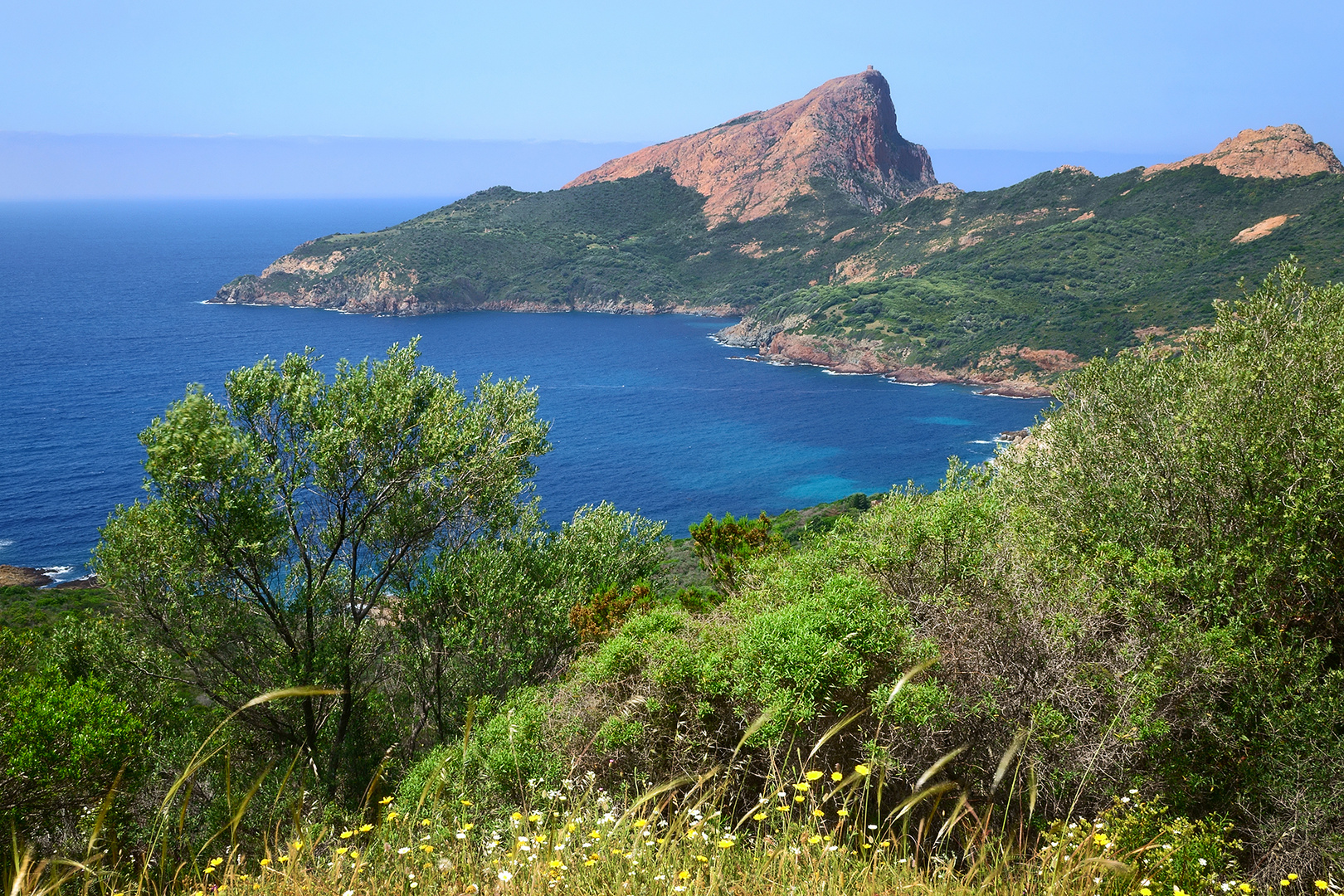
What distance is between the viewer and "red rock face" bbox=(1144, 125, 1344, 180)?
157750 mm

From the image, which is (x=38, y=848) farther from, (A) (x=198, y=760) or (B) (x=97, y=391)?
(B) (x=97, y=391)

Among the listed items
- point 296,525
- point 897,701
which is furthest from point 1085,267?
point 897,701

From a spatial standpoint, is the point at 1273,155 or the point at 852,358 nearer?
the point at 852,358

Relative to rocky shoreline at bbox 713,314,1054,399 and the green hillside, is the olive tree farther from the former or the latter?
the green hillside

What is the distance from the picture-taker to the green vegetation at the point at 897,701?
5602mm

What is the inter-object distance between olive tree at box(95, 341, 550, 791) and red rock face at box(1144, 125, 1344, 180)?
190 meters

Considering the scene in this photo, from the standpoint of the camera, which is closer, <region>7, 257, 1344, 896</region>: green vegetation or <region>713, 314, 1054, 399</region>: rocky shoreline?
<region>7, 257, 1344, 896</region>: green vegetation

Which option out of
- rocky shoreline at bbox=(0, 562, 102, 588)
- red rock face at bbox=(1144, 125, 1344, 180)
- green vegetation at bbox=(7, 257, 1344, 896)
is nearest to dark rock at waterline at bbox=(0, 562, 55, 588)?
rocky shoreline at bbox=(0, 562, 102, 588)

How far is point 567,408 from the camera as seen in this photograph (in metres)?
121

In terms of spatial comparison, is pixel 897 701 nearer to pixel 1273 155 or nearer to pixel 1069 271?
pixel 1069 271

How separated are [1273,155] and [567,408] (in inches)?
5840

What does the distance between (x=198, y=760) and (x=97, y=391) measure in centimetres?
13331

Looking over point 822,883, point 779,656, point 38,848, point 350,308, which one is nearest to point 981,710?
point 779,656

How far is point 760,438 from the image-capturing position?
11131 cm
